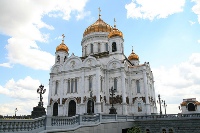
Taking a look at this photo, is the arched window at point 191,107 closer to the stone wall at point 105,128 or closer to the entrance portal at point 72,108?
the stone wall at point 105,128

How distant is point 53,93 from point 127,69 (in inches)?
584

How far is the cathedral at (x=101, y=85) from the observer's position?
3025cm

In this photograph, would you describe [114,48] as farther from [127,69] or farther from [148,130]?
[148,130]

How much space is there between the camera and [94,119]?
15.4 meters

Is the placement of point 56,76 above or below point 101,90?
above

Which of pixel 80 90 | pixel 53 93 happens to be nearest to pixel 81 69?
pixel 80 90

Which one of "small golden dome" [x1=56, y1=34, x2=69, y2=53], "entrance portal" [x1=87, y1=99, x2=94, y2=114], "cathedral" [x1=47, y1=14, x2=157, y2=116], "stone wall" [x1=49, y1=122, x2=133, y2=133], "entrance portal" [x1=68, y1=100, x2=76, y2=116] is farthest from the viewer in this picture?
"small golden dome" [x1=56, y1=34, x2=69, y2=53]

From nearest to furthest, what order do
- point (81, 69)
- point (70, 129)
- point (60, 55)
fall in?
point (70, 129)
point (81, 69)
point (60, 55)

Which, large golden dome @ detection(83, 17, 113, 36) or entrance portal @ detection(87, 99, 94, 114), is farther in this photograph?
large golden dome @ detection(83, 17, 113, 36)

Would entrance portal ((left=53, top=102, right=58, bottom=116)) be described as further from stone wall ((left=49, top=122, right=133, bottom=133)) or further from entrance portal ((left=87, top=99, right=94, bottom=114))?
stone wall ((left=49, top=122, right=133, bottom=133))

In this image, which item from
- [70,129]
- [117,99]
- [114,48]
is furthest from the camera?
[114,48]

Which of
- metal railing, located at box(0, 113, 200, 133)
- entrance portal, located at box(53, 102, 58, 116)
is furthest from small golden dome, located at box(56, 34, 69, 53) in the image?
metal railing, located at box(0, 113, 200, 133)

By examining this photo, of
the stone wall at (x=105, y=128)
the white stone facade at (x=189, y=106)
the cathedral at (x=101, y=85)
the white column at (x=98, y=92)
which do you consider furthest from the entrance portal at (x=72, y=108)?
the white stone facade at (x=189, y=106)

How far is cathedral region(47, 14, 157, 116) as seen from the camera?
30.2 metres
